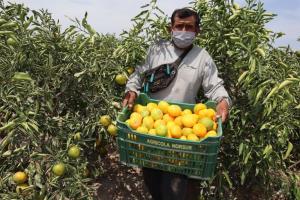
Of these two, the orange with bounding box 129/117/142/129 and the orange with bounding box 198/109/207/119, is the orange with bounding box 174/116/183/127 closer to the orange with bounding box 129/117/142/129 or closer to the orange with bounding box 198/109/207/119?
the orange with bounding box 198/109/207/119

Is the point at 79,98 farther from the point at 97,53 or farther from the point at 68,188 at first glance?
the point at 68,188

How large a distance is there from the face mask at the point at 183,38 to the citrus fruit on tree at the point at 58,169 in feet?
3.83

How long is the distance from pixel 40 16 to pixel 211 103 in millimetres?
1398

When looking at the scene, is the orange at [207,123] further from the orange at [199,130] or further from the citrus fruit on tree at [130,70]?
the citrus fruit on tree at [130,70]

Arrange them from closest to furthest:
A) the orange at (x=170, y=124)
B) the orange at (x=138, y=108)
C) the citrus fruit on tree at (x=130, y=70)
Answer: the orange at (x=170, y=124)
the orange at (x=138, y=108)
the citrus fruit on tree at (x=130, y=70)

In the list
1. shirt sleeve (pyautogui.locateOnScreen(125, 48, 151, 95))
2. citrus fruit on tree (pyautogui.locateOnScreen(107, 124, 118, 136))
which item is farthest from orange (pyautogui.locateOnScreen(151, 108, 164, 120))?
citrus fruit on tree (pyautogui.locateOnScreen(107, 124, 118, 136))

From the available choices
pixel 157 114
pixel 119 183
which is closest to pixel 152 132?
pixel 157 114

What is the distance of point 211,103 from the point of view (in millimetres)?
2908

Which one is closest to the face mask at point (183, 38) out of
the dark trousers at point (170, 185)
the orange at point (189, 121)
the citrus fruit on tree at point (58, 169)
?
the orange at point (189, 121)

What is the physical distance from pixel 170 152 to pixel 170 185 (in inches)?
15.6

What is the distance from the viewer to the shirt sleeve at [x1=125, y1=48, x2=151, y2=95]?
3.08 metres

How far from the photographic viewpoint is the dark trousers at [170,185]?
2795 millimetres

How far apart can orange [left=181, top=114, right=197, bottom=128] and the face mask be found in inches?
21.7

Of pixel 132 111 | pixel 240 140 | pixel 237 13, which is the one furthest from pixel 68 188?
pixel 237 13
